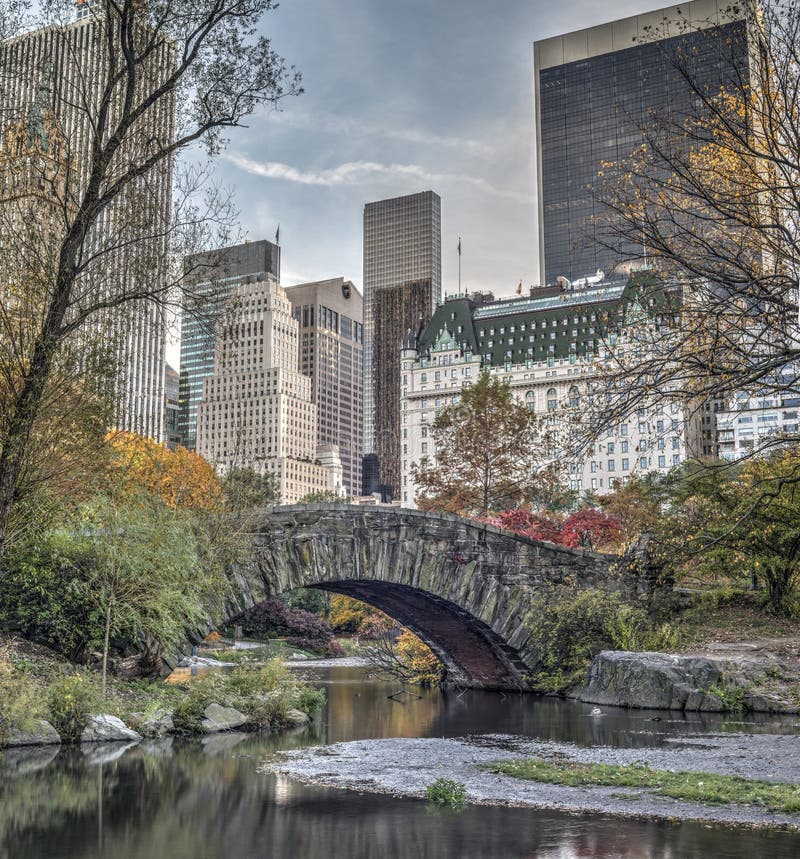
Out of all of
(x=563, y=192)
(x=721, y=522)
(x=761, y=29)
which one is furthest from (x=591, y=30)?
(x=761, y=29)

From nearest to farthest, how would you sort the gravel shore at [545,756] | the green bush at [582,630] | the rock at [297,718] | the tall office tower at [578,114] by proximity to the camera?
the gravel shore at [545,756] → the rock at [297,718] → the green bush at [582,630] → the tall office tower at [578,114]

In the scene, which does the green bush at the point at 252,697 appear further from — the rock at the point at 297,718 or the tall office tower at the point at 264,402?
the tall office tower at the point at 264,402

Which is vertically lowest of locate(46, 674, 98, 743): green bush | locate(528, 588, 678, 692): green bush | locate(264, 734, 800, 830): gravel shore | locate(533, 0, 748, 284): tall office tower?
locate(264, 734, 800, 830): gravel shore

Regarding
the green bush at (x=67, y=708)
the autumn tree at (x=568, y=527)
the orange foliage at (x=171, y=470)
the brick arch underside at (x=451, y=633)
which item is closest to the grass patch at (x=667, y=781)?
the green bush at (x=67, y=708)

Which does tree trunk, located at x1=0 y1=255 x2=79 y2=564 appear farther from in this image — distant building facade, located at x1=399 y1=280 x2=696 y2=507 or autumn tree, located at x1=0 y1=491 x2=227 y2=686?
distant building facade, located at x1=399 y1=280 x2=696 y2=507

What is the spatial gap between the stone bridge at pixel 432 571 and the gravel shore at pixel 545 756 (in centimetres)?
564

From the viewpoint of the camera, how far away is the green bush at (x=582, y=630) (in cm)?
2658

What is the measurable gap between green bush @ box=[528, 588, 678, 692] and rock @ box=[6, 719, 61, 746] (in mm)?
13531

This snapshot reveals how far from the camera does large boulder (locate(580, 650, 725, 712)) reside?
23.0 metres

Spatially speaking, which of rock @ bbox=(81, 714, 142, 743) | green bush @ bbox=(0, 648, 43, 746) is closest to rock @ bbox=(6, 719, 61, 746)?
green bush @ bbox=(0, 648, 43, 746)

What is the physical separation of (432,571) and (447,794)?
1364 centimetres

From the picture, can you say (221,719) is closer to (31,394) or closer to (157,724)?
(157,724)

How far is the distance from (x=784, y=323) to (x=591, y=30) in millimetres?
→ 189420

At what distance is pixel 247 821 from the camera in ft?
36.7
